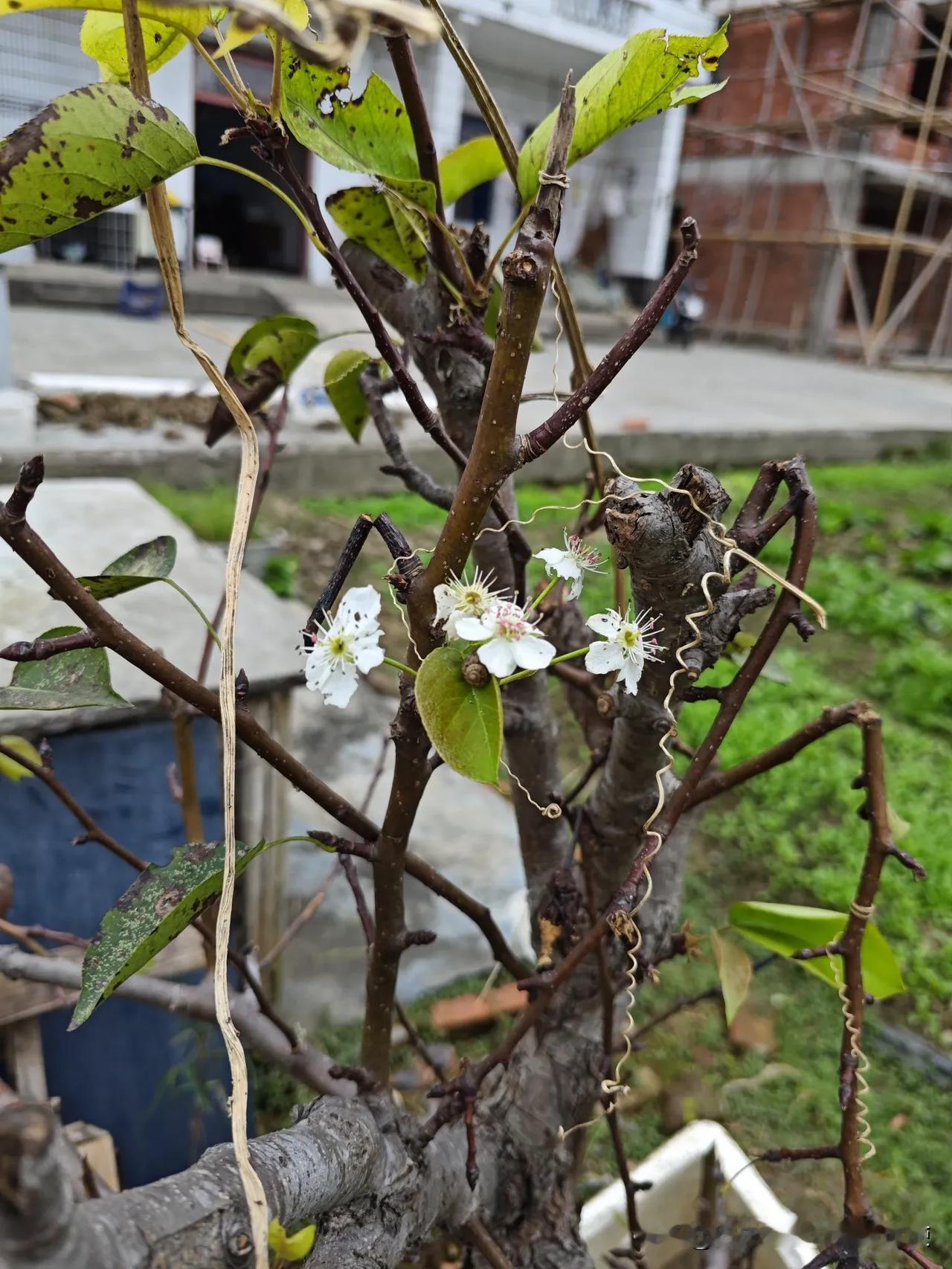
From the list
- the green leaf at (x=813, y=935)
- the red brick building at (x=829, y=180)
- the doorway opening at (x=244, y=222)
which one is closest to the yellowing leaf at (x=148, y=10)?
the green leaf at (x=813, y=935)

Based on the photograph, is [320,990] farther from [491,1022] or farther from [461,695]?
[461,695]

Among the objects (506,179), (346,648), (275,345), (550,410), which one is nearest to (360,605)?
(346,648)

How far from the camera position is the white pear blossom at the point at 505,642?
0.38 meters

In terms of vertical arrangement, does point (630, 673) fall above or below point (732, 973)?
above

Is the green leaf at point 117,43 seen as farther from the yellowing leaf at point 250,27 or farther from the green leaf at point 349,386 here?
the green leaf at point 349,386

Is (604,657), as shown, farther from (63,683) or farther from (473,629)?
(63,683)

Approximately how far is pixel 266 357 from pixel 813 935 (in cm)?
56

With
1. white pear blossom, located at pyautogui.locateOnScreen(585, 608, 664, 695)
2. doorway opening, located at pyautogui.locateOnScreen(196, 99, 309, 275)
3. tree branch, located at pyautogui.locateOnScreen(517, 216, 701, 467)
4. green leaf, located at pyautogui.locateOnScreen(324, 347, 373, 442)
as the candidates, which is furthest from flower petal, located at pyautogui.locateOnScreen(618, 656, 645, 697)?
doorway opening, located at pyautogui.locateOnScreen(196, 99, 309, 275)

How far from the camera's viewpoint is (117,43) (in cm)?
46

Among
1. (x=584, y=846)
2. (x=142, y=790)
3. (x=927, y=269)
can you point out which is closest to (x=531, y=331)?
(x=584, y=846)

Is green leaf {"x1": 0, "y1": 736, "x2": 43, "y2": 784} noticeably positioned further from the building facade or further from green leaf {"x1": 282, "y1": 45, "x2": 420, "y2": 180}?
the building facade

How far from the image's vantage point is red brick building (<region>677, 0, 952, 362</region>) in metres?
9.88

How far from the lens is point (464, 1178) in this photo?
627 millimetres

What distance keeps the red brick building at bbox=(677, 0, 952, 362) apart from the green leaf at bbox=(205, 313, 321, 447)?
985 centimetres
